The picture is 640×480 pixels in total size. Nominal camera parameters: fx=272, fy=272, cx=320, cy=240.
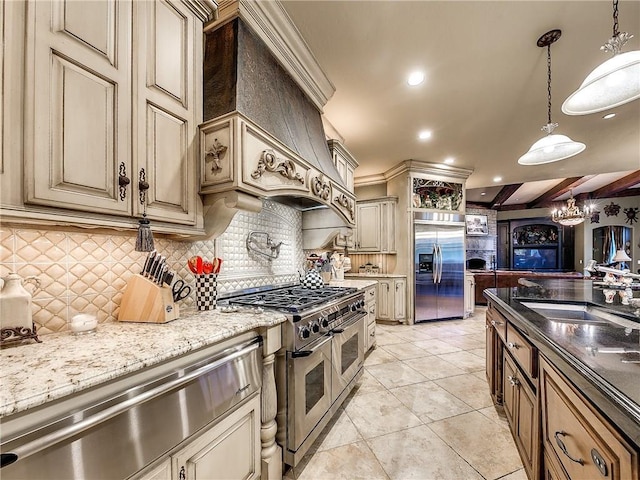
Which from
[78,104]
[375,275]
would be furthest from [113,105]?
[375,275]

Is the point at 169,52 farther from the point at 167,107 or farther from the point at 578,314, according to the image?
the point at 578,314

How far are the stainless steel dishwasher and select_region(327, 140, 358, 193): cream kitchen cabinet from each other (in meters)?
2.60

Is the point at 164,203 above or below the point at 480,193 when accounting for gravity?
below

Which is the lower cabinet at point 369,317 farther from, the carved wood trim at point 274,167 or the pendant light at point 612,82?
the pendant light at point 612,82

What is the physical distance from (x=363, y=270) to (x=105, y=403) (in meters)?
4.93

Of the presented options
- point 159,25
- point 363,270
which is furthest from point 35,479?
point 363,270

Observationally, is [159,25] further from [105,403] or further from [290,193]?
[105,403]

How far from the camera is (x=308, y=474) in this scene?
157 cm

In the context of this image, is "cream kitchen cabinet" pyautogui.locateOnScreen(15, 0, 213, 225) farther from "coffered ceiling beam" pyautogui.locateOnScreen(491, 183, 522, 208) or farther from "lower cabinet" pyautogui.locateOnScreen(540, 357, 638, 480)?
"coffered ceiling beam" pyautogui.locateOnScreen(491, 183, 522, 208)

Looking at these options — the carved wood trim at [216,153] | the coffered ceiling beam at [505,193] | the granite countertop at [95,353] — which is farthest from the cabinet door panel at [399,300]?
the coffered ceiling beam at [505,193]

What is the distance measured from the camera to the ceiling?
187cm

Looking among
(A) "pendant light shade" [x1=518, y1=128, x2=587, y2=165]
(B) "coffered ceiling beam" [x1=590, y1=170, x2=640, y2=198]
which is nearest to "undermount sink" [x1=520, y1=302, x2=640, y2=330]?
(A) "pendant light shade" [x1=518, y1=128, x2=587, y2=165]

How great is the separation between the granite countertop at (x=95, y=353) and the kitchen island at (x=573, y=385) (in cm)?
120

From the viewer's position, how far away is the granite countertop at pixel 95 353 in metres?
0.67
